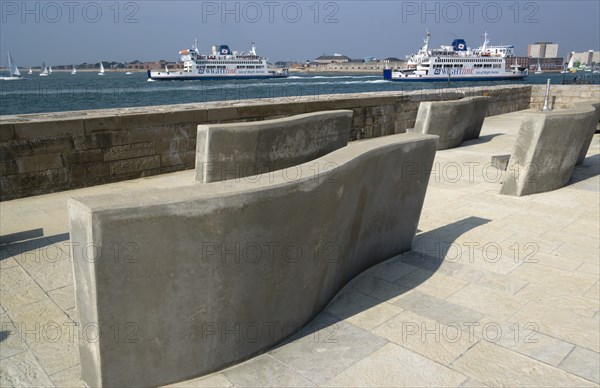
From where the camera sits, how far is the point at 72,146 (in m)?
7.21

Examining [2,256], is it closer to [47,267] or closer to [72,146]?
[47,267]

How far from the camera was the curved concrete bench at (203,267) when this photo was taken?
2471 mm

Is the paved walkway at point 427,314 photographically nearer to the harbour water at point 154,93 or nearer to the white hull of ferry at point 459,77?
the harbour water at point 154,93

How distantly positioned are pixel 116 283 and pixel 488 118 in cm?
1817

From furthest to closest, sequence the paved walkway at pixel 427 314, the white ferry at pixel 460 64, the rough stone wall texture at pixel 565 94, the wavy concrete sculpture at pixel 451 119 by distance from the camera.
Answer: the white ferry at pixel 460 64 → the rough stone wall texture at pixel 565 94 → the wavy concrete sculpture at pixel 451 119 → the paved walkway at pixel 427 314

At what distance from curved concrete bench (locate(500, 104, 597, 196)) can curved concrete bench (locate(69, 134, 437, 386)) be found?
4.78 meters

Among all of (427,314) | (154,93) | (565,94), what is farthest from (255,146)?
(154,93)

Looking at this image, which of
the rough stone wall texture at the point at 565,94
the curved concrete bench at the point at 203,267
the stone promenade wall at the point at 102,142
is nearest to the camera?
the curved concrete bench at the point at 203,267

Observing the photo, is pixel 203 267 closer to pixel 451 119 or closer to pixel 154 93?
pixel 451 119

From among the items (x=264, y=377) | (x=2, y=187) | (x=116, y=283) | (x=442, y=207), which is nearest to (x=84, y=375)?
(x=116, y=283)

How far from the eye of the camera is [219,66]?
8094cm

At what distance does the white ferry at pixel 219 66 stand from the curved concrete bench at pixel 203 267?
81.5 m

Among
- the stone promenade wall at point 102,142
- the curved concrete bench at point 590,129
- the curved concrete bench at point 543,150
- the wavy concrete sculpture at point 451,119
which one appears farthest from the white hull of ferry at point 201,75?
the curved concrete bench at point 543,150

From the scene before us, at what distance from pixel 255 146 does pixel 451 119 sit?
7.56 m
